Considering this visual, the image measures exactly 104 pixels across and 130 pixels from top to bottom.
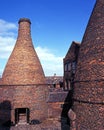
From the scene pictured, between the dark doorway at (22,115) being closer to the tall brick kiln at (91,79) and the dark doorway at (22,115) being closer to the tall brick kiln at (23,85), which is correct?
the tall brick kiln at (23,85)

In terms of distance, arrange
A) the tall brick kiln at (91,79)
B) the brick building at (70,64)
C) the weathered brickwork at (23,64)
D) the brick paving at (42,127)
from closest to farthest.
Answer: the tall brick kiln at (91,79) → the brick paving at (42,127) → the weathered brickwork at (23,64) → the brick building at (70,64)

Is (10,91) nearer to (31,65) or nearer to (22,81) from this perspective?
(22,81)

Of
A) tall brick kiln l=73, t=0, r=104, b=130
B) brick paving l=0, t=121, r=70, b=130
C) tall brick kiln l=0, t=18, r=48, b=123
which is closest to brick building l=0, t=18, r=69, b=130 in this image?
tall brick kiln l=0, t=18, r=48, b=123

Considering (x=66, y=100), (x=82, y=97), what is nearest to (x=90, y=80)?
(x=82, y=97)

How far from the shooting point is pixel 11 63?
64.9ft

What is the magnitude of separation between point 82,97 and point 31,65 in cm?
1098

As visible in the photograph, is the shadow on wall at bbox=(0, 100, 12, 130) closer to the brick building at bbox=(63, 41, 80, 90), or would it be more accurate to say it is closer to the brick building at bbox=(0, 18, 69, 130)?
the brick building at bbox=(0, 18, 69, 130)

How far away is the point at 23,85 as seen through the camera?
19109 mm

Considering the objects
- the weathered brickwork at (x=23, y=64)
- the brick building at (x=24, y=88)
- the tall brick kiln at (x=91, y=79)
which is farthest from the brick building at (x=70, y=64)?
the tall brick kiln at (x=91, y=79)

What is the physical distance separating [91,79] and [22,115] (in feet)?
43.4

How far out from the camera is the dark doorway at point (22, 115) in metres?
19.5

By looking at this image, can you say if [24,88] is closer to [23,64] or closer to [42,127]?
[23,64]

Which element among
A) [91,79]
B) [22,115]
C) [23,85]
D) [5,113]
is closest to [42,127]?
[22,115]

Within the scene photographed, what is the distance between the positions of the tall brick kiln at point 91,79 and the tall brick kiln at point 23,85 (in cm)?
936
